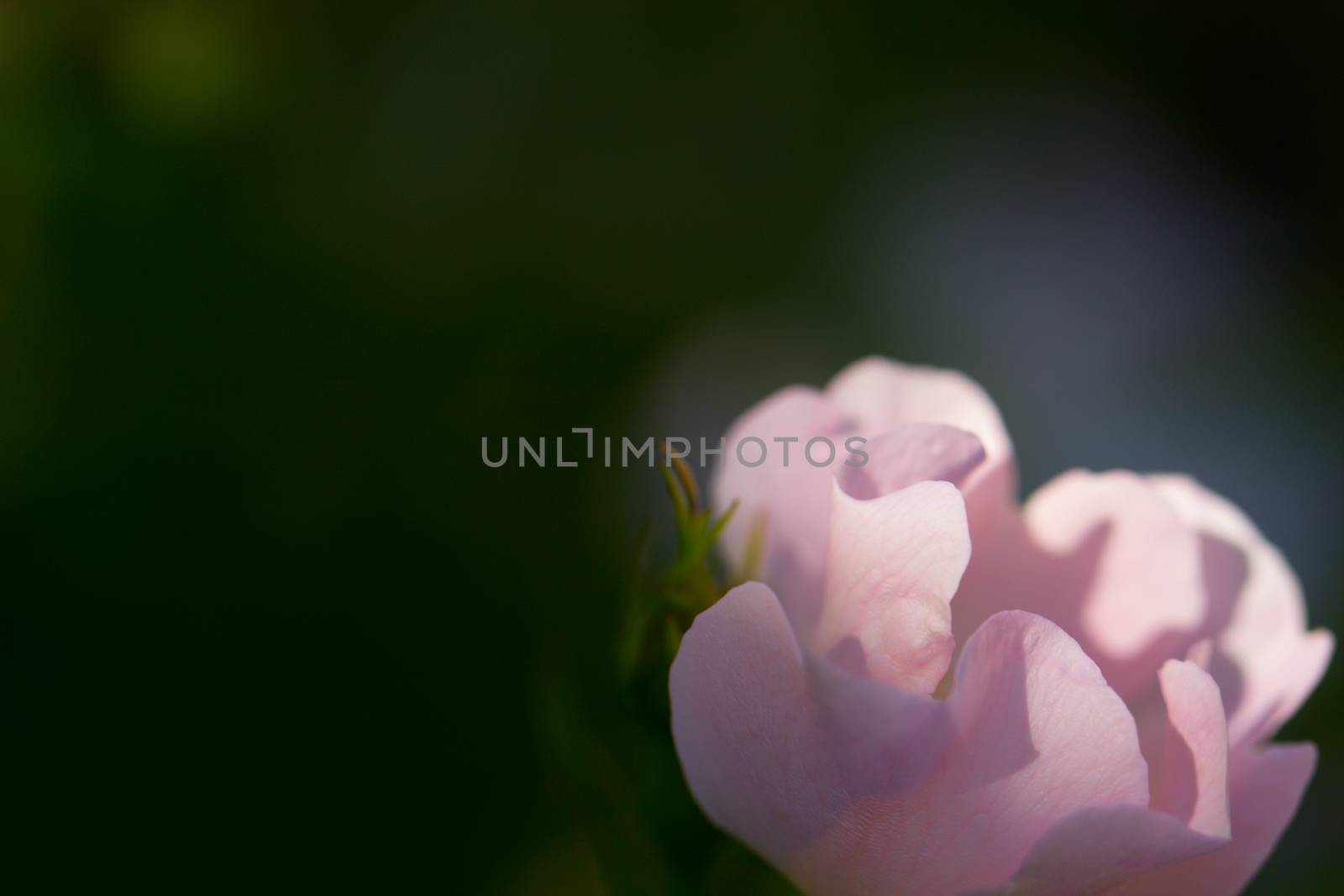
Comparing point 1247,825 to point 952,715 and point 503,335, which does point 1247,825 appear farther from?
point 503,335

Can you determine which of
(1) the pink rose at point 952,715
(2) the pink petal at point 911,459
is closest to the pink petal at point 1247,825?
(1) the pink rose at point 952,715

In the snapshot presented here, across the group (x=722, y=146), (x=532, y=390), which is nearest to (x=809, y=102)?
(x=722, y=146)

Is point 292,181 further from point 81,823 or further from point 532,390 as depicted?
point 81,823

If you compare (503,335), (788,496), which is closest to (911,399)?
(788,496)

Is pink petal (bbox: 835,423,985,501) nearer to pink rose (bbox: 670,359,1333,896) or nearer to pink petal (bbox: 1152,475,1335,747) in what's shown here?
pink rose (bbox: 670,359,1333,896)

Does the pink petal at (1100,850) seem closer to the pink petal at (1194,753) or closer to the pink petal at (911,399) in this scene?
the pink petal at (1194,753)

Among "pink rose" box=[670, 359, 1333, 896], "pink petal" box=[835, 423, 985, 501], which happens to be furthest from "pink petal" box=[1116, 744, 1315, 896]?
"pink petal" box=[835, 423, 985, 501]
